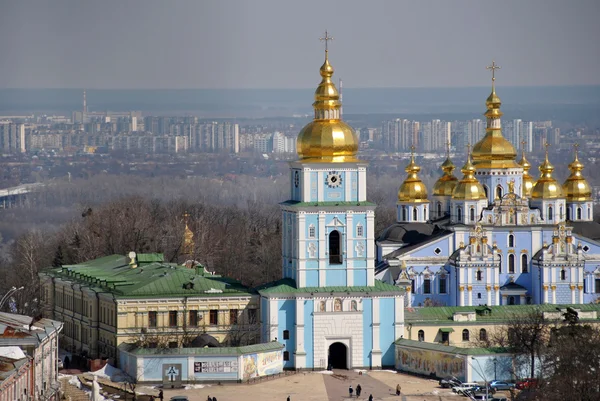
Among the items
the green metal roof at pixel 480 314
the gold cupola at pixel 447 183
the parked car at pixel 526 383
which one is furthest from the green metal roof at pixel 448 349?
the gold cupola at pixel 447 183

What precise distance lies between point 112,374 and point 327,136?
886 cm

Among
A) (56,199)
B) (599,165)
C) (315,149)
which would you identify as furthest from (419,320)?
(599,165)

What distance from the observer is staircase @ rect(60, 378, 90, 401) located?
4584 cm

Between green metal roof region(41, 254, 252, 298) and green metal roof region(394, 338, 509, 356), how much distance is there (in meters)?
4.54

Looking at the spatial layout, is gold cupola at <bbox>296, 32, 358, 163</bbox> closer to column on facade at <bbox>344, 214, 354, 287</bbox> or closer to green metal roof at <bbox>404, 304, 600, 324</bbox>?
column on facade at <bbox>344, 214, 354, 287</bbox>

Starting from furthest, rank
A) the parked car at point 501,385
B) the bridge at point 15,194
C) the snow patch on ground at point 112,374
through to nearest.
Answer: the bridge at point 15,194
the snow patch on ground at point 112,374
the parked car at point 501,385

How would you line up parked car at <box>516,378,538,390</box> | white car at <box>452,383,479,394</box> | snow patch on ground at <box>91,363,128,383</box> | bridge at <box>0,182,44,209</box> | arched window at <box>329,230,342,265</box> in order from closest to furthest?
1. parked car at <box>516,378,538,390</box>
2. white car at <box>452,383,479,394</box>
3. snow patch on ground at <box>91,363,128,383</box>
4. arched window at <box>329,230,342,265</box>
5. bridge at <box>0,182,44,209</box>

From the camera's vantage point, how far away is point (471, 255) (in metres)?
62.9

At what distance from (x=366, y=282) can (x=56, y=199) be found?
48335 mm

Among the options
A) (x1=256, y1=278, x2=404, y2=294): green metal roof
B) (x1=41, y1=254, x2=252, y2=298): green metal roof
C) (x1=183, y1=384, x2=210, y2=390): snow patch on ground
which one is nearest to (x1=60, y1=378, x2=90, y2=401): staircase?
(x1=183, y1=384, x2=210, y2=390): snow patch on ground

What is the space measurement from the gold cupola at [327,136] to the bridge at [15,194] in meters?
41.2

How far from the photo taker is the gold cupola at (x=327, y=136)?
2047 inches

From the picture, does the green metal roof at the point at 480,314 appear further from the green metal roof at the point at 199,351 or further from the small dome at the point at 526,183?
the small dome at the point at 526,183

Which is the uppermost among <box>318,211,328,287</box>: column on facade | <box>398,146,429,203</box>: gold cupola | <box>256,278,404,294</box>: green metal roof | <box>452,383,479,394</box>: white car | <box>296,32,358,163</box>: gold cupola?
<box>296,32,358,163</box>: gold cupola
